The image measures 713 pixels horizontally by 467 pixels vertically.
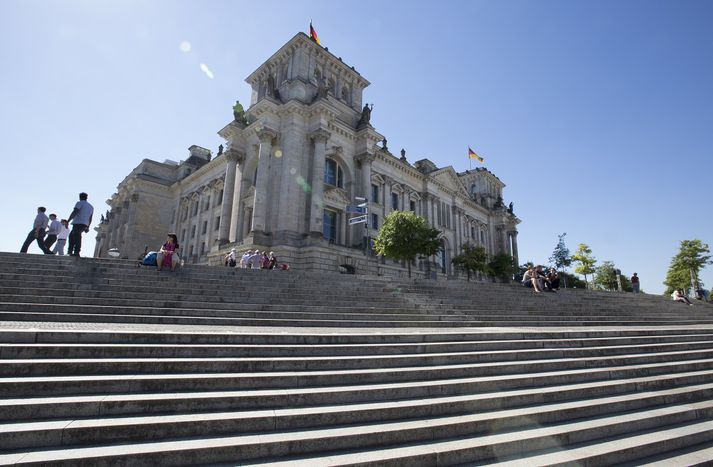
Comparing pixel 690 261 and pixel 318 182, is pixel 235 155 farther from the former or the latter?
pixel 690 261

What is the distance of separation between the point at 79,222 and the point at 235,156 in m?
22.2

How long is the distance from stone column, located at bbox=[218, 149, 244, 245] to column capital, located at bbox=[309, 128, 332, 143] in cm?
786

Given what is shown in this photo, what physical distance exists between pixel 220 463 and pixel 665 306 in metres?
24.4

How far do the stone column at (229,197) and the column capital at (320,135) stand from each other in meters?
7.86

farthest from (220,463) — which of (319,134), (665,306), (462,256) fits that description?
(462,256)


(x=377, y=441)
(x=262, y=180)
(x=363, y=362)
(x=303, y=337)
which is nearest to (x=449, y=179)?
(x=262, y=180)

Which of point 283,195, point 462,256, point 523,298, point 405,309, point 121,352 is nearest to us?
point 121,352

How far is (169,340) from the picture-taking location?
19.1ft

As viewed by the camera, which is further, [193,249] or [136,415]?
[193,249]

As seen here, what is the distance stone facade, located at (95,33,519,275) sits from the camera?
27297mm

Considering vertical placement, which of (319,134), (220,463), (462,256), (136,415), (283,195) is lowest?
(220,463)

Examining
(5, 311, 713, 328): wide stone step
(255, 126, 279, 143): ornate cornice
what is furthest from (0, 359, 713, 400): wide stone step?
(255, 126, 279, 143): ornate cornice

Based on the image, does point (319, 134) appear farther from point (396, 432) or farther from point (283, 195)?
point (396, 432)

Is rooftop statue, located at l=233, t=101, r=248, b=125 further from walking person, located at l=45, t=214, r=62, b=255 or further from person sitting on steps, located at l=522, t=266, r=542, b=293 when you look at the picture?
person sitting on steps, located at l=522, t=266, r=542, b=293
